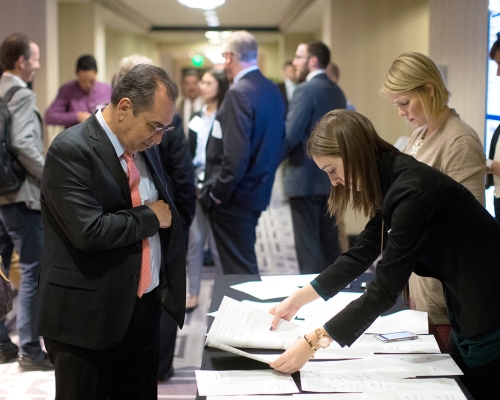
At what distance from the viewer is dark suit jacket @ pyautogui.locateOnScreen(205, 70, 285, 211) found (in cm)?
371

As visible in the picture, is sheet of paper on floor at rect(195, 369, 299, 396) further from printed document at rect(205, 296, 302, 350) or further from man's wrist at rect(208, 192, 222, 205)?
man's wrist at rect(208, 192, 222, 205)

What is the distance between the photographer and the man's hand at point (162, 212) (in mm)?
1981

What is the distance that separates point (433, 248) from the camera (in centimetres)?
166

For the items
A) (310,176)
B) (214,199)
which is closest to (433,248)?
(214,199)

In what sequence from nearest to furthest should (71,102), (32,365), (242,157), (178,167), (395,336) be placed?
(395,336) < (178,167) < (32,365) < (242,157) < (71,102)

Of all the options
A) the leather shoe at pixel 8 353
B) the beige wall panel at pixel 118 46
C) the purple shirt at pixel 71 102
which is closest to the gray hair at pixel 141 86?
the leather shoe at pixel 8 353

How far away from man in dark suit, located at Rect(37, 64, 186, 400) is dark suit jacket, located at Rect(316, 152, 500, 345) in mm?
641

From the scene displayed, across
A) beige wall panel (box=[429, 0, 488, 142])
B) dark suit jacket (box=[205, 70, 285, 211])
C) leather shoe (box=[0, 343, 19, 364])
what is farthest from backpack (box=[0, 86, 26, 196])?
beige wall panel (box=[429, 0, 488, 142])

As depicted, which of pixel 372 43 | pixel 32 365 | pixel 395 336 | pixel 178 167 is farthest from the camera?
pixel 372 43

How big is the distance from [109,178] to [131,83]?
278 mm

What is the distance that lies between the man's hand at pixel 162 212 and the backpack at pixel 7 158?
5.52 ft

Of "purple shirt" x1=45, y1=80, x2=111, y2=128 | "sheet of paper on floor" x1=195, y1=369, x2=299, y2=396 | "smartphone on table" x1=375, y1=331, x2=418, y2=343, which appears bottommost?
"sheet of paper on floor" x1=195, y1=369, x2=299, y2=396

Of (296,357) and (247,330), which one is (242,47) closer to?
→ (247,330)

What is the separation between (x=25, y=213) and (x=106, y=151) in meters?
1.83
